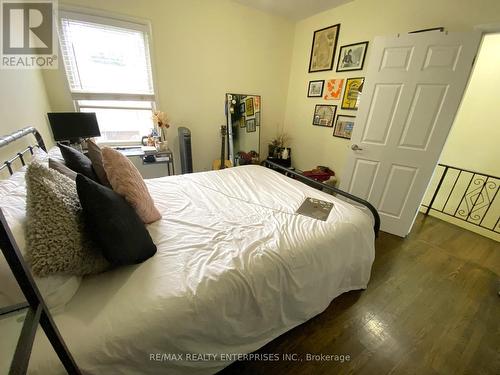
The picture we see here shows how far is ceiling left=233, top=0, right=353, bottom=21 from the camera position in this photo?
276cm

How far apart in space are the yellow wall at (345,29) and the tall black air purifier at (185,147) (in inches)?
75.7

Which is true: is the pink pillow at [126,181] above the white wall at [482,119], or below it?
below

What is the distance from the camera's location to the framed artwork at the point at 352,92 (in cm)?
271

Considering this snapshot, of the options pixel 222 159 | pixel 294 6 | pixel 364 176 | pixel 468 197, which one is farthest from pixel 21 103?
pixel 468 197

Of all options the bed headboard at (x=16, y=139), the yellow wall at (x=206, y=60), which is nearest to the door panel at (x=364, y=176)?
the yellow wall at (x=206, y=60)

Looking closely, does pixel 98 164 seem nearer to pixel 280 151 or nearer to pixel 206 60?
pixel 206 60

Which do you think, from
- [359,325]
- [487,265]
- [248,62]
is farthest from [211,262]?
[248,62]

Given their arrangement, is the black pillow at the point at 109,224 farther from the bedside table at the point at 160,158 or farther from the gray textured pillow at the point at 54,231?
the bedside table at the point at 160,158

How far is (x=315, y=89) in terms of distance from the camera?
10.8ft

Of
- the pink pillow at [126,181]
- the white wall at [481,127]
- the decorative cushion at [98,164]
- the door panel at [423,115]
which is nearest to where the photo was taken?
the pink pillow at [126,181]

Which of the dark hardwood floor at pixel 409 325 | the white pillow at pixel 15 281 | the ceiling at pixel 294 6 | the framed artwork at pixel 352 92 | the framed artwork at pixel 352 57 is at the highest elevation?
the ceiling at pixel 294 6

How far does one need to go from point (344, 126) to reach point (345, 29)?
1255 millimetres

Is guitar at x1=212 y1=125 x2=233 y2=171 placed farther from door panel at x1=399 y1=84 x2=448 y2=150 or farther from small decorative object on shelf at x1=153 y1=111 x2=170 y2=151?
door panel at x1=399 y1=84 x2=448 y2=150

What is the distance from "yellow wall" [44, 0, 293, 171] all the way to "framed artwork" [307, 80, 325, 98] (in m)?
0.56
